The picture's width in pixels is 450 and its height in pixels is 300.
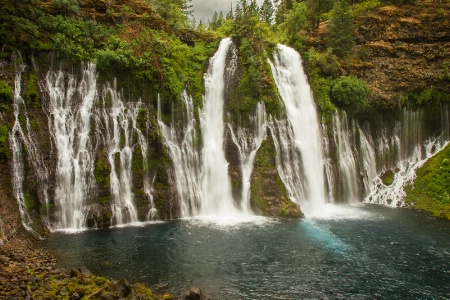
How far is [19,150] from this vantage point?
16734 millimetres

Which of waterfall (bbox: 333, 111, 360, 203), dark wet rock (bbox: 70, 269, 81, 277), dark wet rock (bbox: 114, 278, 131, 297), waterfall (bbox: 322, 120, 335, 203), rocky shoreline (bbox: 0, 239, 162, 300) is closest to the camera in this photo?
rocky shoreline (bbox: 0, 239, 162, 300)

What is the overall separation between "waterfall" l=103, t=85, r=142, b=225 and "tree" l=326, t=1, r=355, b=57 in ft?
61.9

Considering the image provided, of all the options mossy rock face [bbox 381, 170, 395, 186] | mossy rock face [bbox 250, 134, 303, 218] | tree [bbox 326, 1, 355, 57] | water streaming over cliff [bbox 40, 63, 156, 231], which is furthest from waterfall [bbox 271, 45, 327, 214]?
water streaming over cliff [bbox 40, 63, 156, 231]

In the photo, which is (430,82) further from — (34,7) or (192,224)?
(34,7)

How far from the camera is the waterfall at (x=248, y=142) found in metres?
22.1

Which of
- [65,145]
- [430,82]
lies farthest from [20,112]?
[430,82]

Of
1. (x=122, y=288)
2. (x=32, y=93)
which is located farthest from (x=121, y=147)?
(x=122, y=288)

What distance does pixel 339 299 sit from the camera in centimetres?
1106

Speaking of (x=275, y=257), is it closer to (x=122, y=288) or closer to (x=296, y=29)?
(x=122, y=288)

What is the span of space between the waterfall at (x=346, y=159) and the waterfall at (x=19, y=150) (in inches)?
838

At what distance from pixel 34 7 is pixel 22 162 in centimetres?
993

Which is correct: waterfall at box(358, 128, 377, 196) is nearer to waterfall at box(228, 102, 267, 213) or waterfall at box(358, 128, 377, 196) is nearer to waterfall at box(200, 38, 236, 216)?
waterfall at box(228, 102, 267, 213)

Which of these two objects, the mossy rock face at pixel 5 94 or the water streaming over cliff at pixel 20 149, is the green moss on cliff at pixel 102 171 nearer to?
the water streaming over cliff at pixel 20 149

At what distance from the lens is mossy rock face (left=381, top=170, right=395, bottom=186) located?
1085 inches
